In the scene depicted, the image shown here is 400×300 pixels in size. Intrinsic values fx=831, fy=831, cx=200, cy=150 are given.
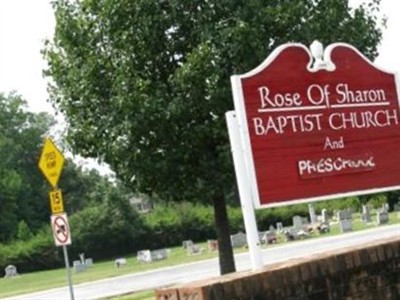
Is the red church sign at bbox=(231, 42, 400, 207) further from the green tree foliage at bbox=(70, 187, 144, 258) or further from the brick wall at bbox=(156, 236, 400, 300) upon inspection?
the green tree foliage at bbox=(70, 187, 144, 258)

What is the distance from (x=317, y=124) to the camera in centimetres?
763

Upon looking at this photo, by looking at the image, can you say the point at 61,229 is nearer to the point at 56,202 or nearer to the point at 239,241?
the point at 56,202

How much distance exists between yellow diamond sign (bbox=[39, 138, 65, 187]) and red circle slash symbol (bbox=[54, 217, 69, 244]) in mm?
616

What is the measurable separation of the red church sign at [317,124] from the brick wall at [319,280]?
2.30 ft

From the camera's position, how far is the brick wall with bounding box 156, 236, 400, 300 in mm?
6012

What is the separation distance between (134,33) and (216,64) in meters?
1.49

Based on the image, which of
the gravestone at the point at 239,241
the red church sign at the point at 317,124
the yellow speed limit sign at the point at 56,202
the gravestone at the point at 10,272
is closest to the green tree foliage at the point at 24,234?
the gravestone at the point at 10,272

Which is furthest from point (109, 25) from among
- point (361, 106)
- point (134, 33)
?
point (361, 106)

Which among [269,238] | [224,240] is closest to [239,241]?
[269,238]

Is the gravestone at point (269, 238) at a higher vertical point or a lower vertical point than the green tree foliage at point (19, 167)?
lower

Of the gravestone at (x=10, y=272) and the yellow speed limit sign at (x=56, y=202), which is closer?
the yellow speed limit sign at (x=56, y=202)

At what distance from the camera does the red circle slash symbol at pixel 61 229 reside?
13.9m

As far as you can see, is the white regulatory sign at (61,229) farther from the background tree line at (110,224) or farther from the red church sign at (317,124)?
the background tree line at (110,224)

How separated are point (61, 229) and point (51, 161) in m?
1.16
